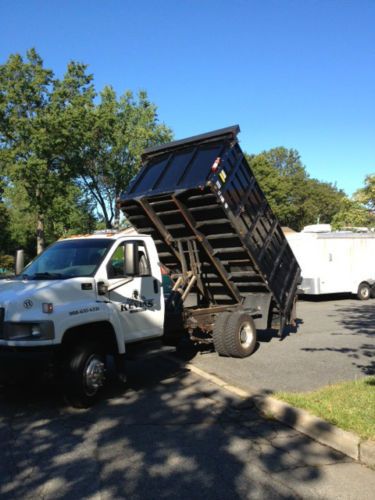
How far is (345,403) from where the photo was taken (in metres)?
5.62

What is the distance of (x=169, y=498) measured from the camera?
3869 millimetres

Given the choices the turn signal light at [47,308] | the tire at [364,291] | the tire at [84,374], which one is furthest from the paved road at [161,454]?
the tire at [364,291]

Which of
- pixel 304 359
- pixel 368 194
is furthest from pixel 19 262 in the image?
pixel 368 194

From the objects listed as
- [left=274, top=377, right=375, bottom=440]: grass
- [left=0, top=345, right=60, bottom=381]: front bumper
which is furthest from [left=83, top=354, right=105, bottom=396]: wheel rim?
[left=274, top=377, right=375, bottom=440]: grass

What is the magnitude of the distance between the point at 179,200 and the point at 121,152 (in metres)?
34.7

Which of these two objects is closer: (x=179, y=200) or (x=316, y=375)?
(x=316, y=375)

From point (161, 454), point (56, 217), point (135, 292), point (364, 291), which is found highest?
point (56, 217)

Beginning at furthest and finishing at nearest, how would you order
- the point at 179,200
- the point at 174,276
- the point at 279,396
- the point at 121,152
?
1. the point at 121,152
2. the point at 174,276
3. the point at 179,200
4. the point at 279,396

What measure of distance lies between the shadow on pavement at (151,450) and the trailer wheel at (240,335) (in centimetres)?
206

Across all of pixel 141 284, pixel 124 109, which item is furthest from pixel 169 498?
pixel 124 109

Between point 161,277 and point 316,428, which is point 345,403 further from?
point 161,277

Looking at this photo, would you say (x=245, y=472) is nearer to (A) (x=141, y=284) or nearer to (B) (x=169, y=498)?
(B) (x=169, y=498)

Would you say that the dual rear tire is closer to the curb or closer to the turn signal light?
the curb

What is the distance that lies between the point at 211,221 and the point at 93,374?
11.7 feet
